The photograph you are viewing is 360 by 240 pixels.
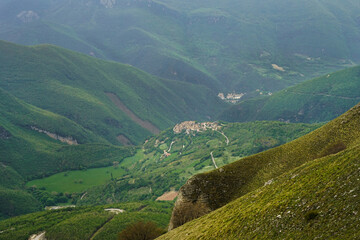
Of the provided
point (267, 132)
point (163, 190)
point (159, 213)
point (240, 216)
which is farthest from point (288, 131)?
point (240, 216)

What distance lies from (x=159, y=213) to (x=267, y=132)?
10317cm

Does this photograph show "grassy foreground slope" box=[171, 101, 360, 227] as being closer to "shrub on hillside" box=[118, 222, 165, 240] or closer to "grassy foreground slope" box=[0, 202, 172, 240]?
"shrub on hillside" box=[118, 222, 165, 240]

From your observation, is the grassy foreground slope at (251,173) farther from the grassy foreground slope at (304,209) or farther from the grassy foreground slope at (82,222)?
the grassy foreground slope at (82,222)

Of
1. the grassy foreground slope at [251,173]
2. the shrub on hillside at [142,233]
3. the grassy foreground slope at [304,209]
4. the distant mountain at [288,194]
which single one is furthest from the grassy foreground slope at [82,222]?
the grassy foreground slope at [304,209]

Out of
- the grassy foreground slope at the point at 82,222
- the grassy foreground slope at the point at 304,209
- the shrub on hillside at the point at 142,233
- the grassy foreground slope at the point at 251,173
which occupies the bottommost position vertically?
the grassy foreground slope at the point at 82,222

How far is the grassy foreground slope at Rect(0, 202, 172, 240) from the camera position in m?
99.1

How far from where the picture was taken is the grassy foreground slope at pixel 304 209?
86.3ft

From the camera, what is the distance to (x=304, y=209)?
29484 millimetres

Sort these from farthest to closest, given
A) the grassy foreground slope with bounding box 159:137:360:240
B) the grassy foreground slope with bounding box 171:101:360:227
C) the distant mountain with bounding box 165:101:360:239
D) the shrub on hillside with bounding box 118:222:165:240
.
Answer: the shrub on hillside with bounding box 118:222:165:240 < the grassy foreground slope with bounding box 171:101:360:227 < the distant mountain with bounding box 165:101:360:239 < the grassy foreground slope with bounding box 159:137:360:240

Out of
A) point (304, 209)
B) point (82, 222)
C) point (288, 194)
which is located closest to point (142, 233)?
point (288, 194)

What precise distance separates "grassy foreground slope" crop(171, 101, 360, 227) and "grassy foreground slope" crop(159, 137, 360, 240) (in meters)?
11.2

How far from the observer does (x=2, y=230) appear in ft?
381

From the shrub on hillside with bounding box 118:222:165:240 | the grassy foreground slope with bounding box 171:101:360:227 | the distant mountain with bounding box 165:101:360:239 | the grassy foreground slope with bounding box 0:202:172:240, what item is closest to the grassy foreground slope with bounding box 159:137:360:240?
the distant mountain with bounding box 165:101:360:239

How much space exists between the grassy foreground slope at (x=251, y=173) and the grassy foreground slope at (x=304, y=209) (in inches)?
442
